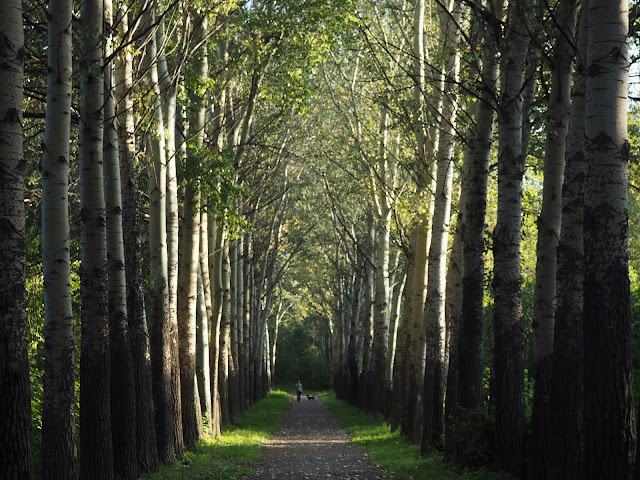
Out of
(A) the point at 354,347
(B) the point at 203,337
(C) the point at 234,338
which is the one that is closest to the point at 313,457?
(B) the point at 203,337

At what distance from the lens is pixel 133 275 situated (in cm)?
1337

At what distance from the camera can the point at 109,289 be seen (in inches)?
454

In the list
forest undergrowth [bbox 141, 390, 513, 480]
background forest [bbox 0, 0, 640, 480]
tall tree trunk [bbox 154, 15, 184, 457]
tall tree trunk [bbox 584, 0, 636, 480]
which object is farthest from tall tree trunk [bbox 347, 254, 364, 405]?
tall tree trunk [bbox 584, 0, 636, 480]

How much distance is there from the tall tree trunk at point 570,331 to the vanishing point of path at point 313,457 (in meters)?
6.36

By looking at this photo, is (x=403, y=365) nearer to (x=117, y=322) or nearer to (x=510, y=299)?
(x=510, y=299)

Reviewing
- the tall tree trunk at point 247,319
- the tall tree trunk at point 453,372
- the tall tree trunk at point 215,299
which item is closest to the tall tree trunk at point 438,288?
the tall tree trunk at point 453,372

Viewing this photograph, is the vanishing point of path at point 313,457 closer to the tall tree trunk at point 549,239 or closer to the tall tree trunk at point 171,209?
the tall tree trunk at point 171,209

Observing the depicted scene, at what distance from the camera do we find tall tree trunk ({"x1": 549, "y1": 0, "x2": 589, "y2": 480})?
9.10 m

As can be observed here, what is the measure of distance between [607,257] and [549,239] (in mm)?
3660

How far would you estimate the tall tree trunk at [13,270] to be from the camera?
720 centimetres

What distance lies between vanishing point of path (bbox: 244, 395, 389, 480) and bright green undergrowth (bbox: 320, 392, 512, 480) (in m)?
0.30

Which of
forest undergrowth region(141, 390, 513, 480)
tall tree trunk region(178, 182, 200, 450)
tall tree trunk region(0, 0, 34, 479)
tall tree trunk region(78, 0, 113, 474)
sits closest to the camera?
tall tree trunk region(0, 0, 34, 479)

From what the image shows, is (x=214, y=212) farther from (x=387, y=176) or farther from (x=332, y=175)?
(x=332, y=175)

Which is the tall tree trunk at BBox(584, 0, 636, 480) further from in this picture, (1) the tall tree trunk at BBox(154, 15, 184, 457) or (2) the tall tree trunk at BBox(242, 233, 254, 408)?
(2) the tall tree trunk at BBox(242, 233, 254, 408)
